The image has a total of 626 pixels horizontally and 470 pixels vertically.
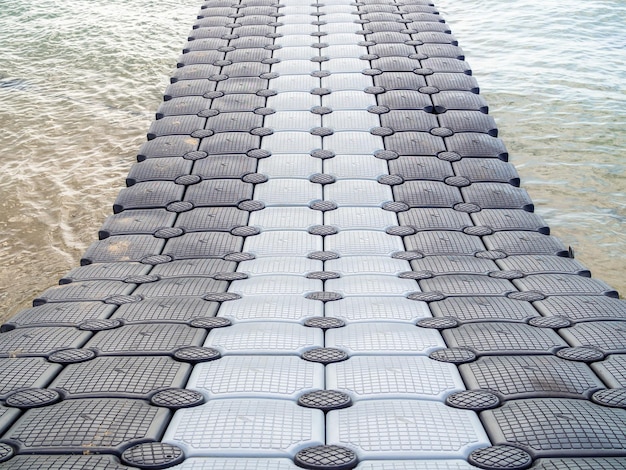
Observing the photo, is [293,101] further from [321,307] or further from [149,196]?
[321,307]

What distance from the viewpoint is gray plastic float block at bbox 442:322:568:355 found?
13.7 feet

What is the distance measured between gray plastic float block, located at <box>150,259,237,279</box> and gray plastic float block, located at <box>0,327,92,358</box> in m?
1.02

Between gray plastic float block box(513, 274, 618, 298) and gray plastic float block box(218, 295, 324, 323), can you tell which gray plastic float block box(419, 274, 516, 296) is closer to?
gray plastic float block box(513, 274, 618, 298)

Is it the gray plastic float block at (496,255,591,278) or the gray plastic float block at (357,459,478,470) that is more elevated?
the gray plastic float block at (496,255,591,278)

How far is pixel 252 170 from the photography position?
6746 mm

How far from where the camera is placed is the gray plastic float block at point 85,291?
504 centimetres

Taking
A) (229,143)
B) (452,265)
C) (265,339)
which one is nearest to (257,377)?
(265,339)

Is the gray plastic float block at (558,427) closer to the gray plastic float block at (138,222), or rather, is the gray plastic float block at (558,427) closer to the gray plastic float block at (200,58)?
the gray plastic float block at (138,222)

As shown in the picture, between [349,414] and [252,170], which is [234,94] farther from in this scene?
[349,414]

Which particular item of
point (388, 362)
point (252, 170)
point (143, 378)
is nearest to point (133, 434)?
point (143, 378)

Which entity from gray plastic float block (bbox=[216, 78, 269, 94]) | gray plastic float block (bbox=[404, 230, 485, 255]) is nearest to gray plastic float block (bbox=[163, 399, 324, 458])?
gray plastic float block (bbox=[404, 230, 485, 255])

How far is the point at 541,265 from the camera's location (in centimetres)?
539

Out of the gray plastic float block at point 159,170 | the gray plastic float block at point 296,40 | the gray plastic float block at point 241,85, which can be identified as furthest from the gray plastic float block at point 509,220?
the gray plastic float block at point 296,40

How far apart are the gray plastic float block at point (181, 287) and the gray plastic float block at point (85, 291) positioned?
13 centimetres
